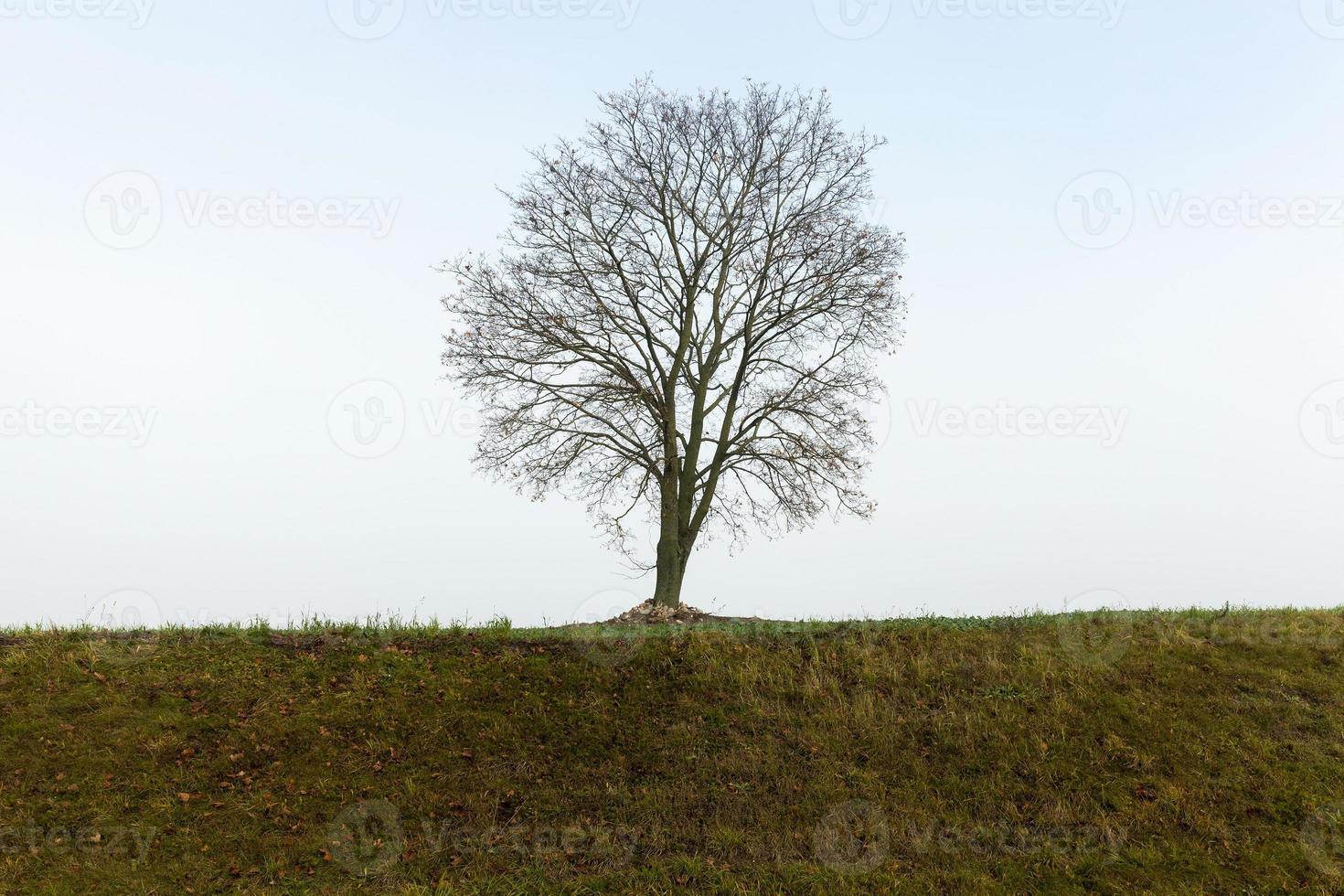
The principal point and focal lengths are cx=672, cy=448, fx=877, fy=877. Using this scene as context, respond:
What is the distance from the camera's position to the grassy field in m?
9.74

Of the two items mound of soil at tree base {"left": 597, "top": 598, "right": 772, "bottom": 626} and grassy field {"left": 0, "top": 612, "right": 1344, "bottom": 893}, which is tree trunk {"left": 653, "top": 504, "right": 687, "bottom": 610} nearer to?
mound of soil at tree base {"left": 597, "top": 598, "right": 772, "bottom": 626}

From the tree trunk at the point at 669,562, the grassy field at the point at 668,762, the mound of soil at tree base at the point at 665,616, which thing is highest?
the tree trunk at the point at 669,562

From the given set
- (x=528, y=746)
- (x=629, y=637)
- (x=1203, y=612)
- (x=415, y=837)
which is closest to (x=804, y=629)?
(x=629, y=637)

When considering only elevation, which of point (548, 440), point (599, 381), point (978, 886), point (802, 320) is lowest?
point (978, 886)

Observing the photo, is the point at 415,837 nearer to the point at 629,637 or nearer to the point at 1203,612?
the point at 629,637

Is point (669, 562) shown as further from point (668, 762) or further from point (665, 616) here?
point (668, 762)

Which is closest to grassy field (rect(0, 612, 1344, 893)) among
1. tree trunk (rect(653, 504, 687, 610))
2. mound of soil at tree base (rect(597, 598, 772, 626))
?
mound of soil at tree base (rect(597, 598, 772, 626))

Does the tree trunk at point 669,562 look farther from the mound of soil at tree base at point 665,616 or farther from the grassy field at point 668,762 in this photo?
the grassy field at point 668,762

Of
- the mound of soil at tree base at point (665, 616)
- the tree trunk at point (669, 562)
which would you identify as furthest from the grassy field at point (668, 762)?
the tree trunk at point (669, 562)

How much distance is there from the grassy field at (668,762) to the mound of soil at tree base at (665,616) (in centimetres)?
391

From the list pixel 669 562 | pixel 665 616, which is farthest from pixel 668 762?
pixel 669 562

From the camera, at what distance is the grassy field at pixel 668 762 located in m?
9.74

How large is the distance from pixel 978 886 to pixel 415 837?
6.29m

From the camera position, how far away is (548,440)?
70.7 feet
